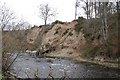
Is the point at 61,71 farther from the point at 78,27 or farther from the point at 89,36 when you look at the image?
the point at 78,27

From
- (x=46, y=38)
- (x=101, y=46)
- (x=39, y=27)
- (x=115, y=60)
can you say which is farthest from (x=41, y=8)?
(x=115, y=60)

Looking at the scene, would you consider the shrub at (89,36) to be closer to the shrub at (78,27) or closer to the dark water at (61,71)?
the shrub at (78,27)

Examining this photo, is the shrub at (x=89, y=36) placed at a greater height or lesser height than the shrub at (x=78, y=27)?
lesser

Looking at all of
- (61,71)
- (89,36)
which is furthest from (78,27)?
(61,71)

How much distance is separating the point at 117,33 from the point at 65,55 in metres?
14.7

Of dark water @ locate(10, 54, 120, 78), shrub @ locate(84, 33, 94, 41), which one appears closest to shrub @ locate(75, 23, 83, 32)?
shrub @ locate(84, 33, 94, 41)

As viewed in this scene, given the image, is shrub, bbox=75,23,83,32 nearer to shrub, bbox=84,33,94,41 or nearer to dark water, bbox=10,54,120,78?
shrub, bbox=84,33,94,41

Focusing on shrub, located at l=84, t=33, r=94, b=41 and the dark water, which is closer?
the dark water

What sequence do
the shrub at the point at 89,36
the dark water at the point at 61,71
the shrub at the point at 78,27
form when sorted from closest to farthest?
1. the dark water at the point at 61,71
2. the shrub at the point at 89,36
3. the shrub at the point at 78,27

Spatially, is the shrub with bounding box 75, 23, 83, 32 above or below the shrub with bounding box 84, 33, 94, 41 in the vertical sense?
above

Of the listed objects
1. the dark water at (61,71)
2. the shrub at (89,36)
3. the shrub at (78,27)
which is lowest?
the dark water at (61,71)

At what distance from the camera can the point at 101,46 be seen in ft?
121

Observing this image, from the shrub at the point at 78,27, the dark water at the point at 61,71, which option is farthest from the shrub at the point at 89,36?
the dark water at the point at 61,71

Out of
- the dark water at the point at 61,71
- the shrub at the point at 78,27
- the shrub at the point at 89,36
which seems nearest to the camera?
the dark water at the point at 61,71
